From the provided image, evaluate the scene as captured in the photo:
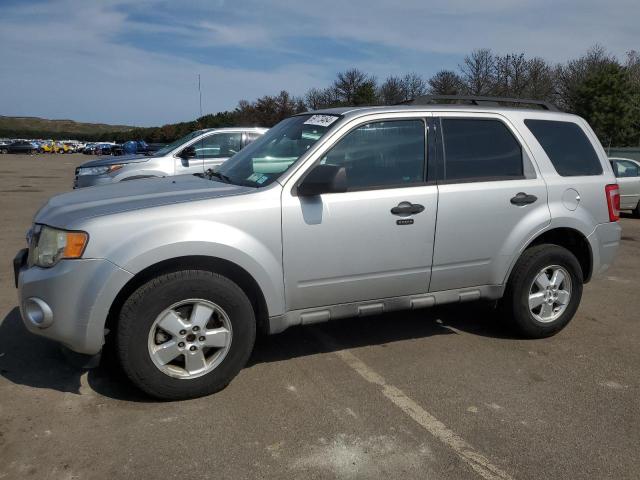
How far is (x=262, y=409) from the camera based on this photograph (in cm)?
355

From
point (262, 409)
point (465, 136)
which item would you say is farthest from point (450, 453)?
point (465, 136)

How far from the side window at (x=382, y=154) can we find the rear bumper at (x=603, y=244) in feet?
5.73

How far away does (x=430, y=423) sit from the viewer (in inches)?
134

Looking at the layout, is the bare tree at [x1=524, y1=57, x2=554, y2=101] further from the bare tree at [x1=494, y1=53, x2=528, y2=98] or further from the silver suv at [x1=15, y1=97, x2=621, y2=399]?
the silver suv at [x1=15, y1=97, x2=621, y2=399]

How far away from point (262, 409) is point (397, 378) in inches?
39.7

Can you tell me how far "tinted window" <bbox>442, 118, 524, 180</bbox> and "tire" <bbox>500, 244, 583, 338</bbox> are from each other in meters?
0.70

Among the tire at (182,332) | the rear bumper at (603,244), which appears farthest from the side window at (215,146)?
the tire at (182,332)

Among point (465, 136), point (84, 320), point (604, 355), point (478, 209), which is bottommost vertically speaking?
point (604, 355)

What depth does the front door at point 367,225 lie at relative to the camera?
3.84 metres

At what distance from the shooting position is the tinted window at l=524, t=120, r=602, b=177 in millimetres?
4800

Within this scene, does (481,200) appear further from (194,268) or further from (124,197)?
(124,197)

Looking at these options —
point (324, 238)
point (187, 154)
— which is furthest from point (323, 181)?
point (187, 154)

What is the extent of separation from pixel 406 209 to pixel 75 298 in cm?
222

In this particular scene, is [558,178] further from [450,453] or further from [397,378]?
[450,453]
